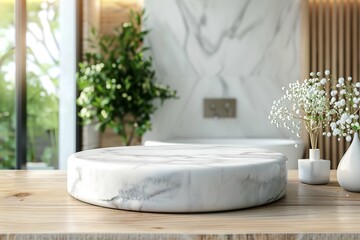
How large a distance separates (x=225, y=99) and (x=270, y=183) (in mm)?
2987

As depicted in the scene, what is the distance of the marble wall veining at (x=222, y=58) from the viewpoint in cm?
399

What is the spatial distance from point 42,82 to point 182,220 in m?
3.03

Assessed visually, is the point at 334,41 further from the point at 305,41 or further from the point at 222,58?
the point at 222,58

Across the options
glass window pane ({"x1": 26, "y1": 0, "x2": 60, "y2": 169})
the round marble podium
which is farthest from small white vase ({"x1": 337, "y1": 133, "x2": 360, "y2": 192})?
glass window pane ({"x1": 26, "y1": 0, "x2": 60, "y2": 169})

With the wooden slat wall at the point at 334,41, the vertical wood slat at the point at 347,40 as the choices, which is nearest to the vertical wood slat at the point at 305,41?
the wooden slat wall at the point at 334,41

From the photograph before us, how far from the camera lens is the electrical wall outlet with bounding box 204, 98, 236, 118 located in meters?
3.97

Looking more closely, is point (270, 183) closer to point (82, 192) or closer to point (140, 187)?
point (140, 187)

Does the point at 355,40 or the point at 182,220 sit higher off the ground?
the point at 355,40

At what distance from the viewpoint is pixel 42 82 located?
3.62 metres

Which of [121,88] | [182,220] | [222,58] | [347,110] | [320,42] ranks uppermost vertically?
[320,42]

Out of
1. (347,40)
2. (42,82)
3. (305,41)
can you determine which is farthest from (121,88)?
(347,40)

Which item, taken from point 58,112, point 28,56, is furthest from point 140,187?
point 58,112

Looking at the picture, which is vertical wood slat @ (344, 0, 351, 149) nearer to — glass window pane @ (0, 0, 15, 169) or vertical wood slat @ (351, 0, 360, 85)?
vertical wood slat @ (351, 0, 360, 85)

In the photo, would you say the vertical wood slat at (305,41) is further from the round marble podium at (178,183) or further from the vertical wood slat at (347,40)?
the round marble podium at (178,183)
